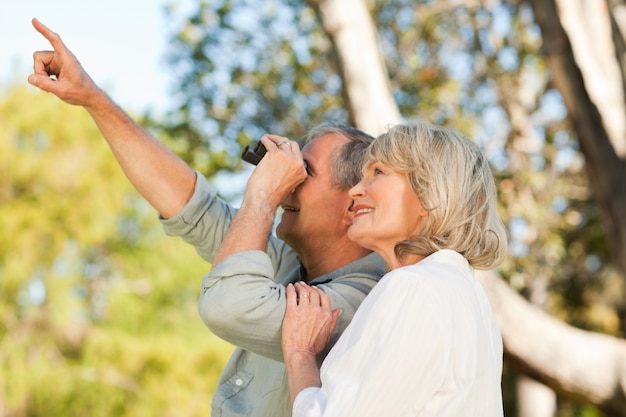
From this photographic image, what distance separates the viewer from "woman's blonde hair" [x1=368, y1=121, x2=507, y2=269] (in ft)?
7.42

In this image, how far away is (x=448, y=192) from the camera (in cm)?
227

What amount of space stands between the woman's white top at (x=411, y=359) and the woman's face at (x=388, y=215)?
248 mm

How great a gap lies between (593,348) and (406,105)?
6.40 meters

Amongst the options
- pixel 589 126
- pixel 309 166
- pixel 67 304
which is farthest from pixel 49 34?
pixel 67 304

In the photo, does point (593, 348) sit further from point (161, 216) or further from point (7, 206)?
point (7, 206)

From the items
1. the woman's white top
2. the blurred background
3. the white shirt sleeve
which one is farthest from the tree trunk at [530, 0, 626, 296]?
the white shirt sleeve

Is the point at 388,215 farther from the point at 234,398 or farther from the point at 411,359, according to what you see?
the point at 234,398

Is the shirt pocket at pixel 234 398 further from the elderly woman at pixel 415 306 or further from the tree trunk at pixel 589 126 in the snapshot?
the tree trunk at pixel 589 126

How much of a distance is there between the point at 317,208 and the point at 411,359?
96cm

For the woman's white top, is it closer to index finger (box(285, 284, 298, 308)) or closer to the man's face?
index finger (box(285, 284, 298, 308))

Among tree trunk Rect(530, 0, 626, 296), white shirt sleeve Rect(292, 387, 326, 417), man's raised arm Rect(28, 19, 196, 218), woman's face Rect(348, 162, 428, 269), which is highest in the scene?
man's raised arm Rect(28, 19, 196, 218)

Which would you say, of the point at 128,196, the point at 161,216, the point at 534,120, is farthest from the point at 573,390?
the point at 128,196

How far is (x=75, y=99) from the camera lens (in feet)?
9.41

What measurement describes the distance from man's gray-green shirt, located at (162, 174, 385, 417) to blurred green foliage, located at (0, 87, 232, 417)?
738 inches
